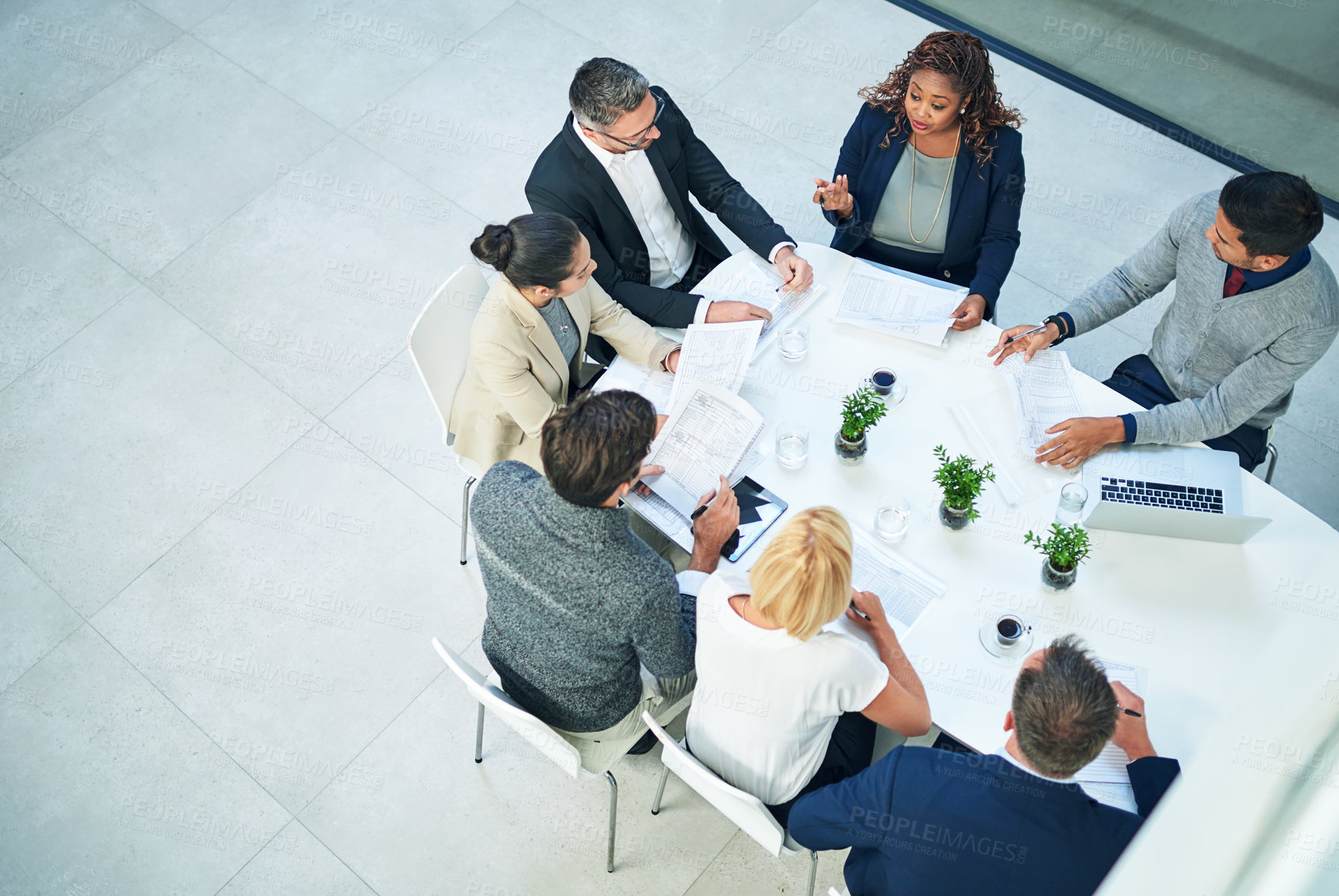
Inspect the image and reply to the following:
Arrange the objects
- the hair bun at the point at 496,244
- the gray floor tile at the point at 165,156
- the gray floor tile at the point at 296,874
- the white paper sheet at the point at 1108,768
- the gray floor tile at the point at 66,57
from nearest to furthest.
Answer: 1. the white paper sheet at the point at 1108,768
2. the hair bun at the point at 496,244
3. the gray floor tile at the point at 296,874
4. the gray floor tile at the point at 165,156
5. the gray floor tile at the point at 66,57

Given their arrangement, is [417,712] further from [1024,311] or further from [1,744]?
[1024,311]

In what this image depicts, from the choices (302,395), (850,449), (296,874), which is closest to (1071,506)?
(850,449)

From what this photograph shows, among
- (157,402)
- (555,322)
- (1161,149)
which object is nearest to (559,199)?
(555,322)

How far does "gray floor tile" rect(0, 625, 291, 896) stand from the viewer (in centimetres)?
286

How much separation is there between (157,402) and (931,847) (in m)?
3.13

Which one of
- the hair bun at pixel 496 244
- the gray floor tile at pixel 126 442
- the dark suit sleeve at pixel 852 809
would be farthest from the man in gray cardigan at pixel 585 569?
the gray floor tile at pixel 126 442

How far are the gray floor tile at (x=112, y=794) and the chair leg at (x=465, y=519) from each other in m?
0.93

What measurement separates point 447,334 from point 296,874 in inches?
61.4

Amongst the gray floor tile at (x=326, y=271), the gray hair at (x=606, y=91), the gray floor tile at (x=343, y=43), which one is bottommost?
the gray floor tile at (x=326, y=271)

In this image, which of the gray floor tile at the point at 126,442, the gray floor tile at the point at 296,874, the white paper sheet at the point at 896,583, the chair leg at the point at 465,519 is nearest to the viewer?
the white paper sheet at the point at 896,583

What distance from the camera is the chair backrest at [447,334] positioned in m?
2.74

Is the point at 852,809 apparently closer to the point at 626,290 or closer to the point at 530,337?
the point at 530,337

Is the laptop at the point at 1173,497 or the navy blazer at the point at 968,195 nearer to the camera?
the laptop at the point at 1173,497

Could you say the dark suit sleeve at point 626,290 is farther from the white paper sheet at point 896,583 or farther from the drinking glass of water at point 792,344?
the white paper sheet at point 896,583
